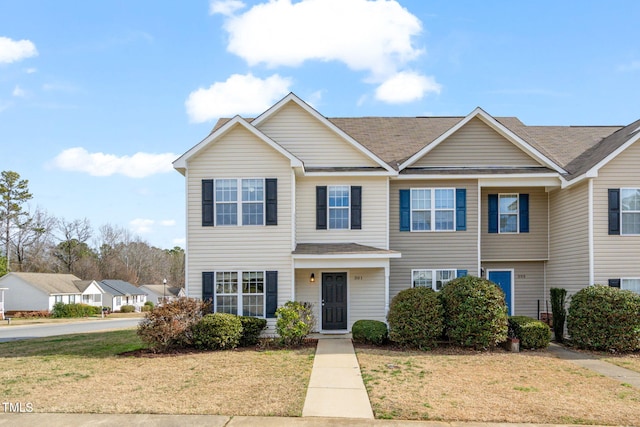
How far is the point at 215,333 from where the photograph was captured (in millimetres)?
13758

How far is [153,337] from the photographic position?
44.0ft

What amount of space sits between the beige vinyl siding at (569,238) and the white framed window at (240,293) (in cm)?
1049

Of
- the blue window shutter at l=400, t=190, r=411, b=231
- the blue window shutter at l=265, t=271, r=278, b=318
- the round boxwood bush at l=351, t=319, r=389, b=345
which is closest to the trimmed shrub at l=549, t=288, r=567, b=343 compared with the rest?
the blue window shutter at l=400, t=190, r=411, b=231

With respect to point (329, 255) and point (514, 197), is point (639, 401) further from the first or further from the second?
point (514, 197)

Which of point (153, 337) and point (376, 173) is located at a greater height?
point (376, 173)

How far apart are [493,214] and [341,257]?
6.54 meters

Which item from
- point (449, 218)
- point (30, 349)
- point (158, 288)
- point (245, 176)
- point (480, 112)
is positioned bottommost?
point (158, 288)

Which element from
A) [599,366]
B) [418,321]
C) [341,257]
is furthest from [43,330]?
[599,366]

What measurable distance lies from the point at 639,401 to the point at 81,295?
5553 cm

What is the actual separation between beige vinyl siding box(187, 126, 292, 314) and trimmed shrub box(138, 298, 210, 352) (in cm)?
205

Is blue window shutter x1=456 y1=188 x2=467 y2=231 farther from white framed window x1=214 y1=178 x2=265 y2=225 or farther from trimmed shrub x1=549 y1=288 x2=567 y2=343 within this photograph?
white framed window x1=214 y1=178 x2=265 y2=225

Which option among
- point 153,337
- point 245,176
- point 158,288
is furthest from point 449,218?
point 158,288

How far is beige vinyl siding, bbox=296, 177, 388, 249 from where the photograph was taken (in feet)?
57.0

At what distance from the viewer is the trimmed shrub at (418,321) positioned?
13789 millimetres
